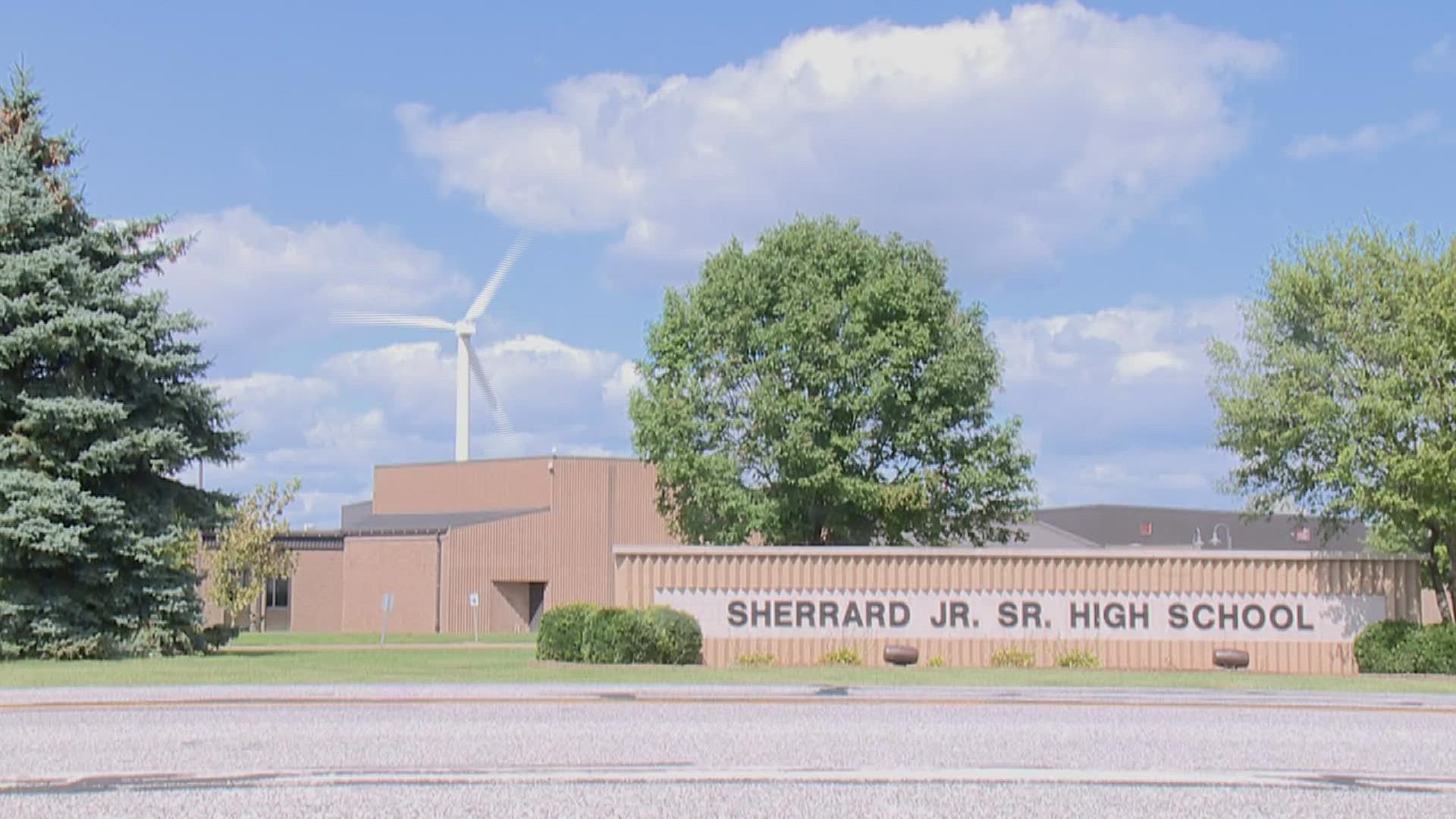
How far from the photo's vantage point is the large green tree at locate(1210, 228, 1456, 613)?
27.7m

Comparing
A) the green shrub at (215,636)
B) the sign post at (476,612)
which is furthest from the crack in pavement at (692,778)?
the sign post at (476,612)

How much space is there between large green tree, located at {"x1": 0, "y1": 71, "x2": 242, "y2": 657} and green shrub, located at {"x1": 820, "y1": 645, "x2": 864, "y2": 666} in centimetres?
1247

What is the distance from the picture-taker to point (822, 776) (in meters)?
10.9

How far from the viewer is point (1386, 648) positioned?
94.9 ft

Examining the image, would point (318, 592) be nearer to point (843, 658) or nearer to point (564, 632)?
point (564, 632)

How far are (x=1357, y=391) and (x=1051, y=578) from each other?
6.76 m

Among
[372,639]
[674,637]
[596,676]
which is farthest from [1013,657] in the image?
[372,639]

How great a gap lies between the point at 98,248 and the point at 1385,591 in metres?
26.3

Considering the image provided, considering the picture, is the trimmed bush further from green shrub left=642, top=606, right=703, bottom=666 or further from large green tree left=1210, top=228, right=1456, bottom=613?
large green tree left=1210, top=228, right=1456, bottom=613

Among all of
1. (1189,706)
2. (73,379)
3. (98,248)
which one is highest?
(98,248)

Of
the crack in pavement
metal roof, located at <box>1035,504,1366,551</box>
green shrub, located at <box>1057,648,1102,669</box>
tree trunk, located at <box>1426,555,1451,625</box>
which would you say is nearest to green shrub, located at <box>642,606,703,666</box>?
green shrub, located at <box>1057,648,1102,669</box>

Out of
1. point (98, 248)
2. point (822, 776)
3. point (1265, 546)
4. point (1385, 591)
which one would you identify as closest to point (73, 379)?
point (98, 248)

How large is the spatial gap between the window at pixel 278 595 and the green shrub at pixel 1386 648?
5071cm

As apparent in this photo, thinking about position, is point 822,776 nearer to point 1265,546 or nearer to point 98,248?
point 98,248
